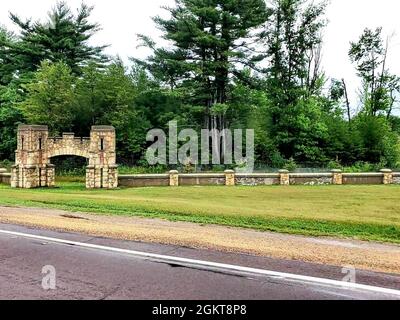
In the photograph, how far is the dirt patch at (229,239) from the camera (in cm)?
685

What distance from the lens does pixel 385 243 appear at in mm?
8508

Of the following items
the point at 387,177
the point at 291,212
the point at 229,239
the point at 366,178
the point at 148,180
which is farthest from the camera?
the point at 366,178

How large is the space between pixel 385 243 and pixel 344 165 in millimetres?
27812

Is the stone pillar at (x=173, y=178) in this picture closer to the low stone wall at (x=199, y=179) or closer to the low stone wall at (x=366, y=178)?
the low stone wall at (x=199, y=179)

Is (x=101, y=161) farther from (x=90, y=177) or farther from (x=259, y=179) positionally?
(x=259, y=179)

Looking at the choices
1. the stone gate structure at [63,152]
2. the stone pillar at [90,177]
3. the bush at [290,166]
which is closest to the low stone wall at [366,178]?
the bush at [290,166]

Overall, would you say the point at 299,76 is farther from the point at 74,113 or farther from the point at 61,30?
the point at 61,30

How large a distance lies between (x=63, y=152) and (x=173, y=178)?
7506 mm

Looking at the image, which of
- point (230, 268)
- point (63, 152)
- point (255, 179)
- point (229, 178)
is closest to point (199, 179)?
point (229, 178)

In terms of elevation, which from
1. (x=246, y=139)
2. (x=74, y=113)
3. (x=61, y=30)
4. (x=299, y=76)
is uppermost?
(x=61, y=30)

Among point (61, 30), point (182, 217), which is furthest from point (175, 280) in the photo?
point (61, 30)

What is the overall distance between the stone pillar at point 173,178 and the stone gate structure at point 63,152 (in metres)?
3.41

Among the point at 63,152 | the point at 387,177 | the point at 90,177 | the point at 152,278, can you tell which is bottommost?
the point at 152,278

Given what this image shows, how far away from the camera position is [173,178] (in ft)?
81.4
